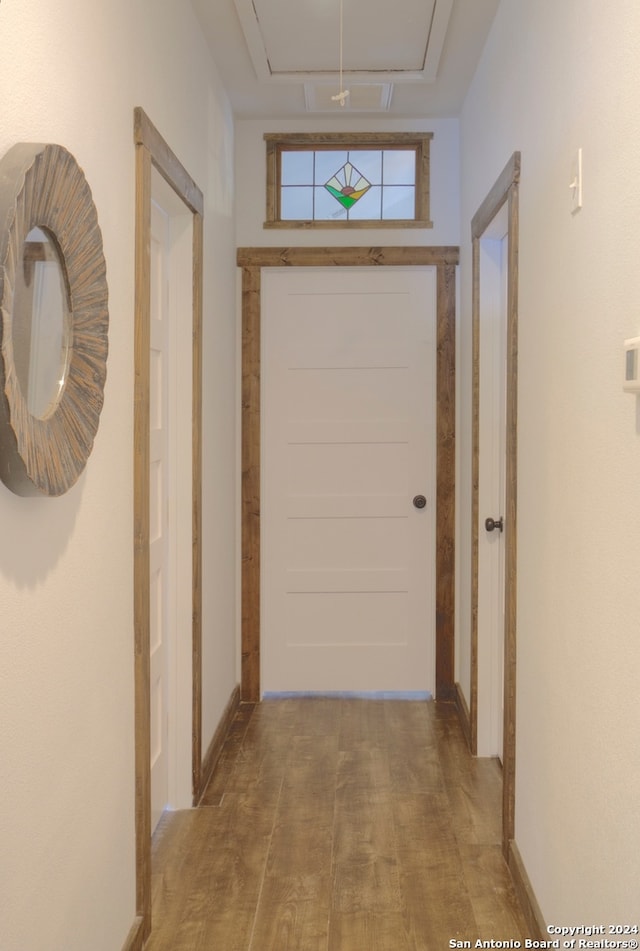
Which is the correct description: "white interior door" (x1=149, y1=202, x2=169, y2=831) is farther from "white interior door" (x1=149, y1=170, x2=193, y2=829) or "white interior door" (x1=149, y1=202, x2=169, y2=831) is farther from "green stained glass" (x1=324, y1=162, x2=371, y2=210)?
"green stained glass" (x1=324, y1=162, x2=371, y2=210)

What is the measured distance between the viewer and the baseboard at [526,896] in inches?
91.2

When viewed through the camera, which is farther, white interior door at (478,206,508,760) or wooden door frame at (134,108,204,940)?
white interior door at (478,206,508,760)

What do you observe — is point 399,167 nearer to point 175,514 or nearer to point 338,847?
point 175,514

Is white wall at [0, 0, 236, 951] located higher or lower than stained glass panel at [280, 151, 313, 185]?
lower

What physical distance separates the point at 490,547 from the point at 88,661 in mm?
2150

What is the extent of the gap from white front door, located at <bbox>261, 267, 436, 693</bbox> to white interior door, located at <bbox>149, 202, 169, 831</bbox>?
53.4 inches

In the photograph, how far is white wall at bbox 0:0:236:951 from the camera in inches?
59.7

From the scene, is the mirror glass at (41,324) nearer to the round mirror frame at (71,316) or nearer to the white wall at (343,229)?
the round mirror frame at (71,316)

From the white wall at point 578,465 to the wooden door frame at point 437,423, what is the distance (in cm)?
157

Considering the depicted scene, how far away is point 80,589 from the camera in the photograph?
74.0 inches

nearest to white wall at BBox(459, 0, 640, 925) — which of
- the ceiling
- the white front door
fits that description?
the ceiling

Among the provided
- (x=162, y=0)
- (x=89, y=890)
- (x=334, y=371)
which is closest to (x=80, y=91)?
(x=162, y=0)

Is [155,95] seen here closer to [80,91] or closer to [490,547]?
[80,91]

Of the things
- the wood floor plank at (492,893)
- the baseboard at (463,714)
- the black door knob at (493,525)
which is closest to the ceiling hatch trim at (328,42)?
the black door knob at (493,525)
